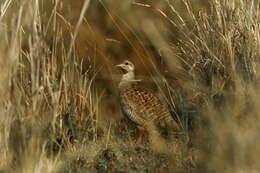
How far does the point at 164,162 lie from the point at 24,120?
104cm

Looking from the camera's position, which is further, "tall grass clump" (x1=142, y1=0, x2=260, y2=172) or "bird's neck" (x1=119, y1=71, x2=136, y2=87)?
"bird's neck" (x1=119, y1=71, x2=136, y2=87)

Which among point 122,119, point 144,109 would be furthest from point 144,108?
point 122,119

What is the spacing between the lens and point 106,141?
10.6 feet

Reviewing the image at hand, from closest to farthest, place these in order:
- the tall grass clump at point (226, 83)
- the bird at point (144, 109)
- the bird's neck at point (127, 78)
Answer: the tall grass clump at point (226, 83) < the bird at point (144, 109) < the bird's neck at point (127, 78)

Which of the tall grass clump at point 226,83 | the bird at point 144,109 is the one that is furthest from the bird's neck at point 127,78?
the tall grass clump at point 226,83

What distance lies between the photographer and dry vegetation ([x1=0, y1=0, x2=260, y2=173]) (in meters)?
2.42

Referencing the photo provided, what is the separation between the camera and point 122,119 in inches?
170

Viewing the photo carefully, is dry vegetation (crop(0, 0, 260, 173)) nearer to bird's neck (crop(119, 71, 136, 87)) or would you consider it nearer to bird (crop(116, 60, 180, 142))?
bird (crop(116, 60, 180, 142))

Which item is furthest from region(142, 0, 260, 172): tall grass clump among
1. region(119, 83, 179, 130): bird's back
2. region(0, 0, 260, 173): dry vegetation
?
region(119, 83, 179, 130): bird's back

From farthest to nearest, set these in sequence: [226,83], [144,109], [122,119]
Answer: [122,119] < [144,109] < [226,83]

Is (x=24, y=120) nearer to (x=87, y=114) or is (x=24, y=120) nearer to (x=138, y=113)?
(x=87, y=114)

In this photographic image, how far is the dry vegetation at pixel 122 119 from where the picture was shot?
7.94 feet

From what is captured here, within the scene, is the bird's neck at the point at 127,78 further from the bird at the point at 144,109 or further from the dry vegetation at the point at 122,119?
the dry vegetation at the point at 122,119

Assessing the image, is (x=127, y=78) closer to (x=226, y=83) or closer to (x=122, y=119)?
(x=122, y=119)
